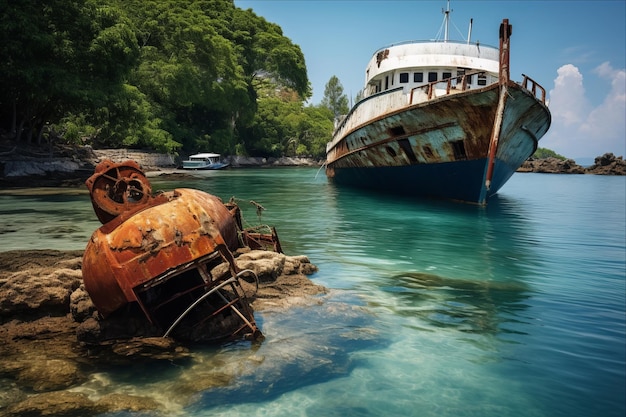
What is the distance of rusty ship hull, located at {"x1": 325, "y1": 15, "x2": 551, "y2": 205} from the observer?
1514 centimetres

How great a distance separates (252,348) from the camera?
4.89m

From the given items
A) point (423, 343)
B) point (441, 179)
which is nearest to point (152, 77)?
point (441, 179)

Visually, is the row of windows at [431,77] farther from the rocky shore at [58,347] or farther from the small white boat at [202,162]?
the small white boat at [202,162]

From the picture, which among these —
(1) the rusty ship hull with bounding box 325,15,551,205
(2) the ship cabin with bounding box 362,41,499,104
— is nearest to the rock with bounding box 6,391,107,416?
(1) the rusty ship hull with bounding box 325,15,551,205

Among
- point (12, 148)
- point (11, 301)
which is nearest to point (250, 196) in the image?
point (12, 148)

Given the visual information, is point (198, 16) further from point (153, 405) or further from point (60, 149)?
point (153, 405)

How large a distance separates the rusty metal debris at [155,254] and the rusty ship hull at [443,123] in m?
11.3

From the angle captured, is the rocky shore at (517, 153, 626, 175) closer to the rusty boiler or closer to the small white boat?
the small white boat

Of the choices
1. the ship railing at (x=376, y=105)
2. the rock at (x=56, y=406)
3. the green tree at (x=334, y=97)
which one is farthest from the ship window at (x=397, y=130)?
the green tree at (x=334, y=97)

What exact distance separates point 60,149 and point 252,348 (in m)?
30.5

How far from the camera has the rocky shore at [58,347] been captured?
377 centimetres

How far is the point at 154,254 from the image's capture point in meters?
4.59

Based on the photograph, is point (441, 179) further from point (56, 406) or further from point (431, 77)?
point (56, 406)

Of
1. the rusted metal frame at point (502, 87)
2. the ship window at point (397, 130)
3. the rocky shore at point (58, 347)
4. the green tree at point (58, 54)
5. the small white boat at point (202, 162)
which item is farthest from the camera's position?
the small white boat at point (202, 162)
